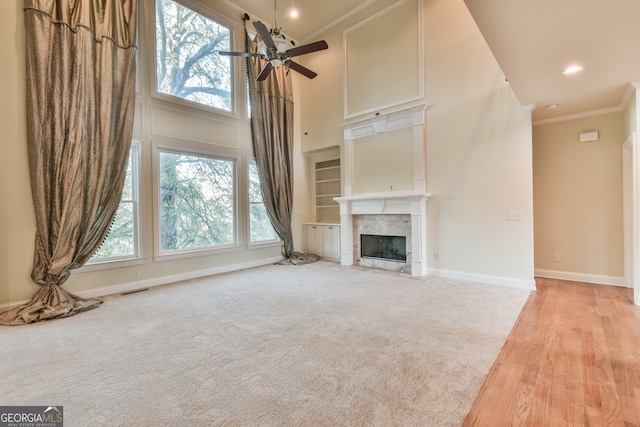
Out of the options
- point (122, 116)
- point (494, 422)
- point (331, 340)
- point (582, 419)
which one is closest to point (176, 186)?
point (122, 116)

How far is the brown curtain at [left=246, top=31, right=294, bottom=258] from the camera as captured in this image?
5.96 metres

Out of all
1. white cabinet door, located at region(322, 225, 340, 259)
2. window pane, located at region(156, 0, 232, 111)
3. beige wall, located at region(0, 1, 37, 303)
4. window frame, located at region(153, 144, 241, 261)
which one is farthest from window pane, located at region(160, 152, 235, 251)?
white cabinet door, located at region(322, 225, 340, 259)

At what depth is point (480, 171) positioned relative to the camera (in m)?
4.58

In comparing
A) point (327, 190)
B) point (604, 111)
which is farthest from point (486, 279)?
point (327, 190)

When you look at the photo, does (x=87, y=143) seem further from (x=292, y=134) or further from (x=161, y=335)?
(x=292, y=134)

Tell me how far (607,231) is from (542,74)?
9.35 feet

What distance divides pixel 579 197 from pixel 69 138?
7409 mm

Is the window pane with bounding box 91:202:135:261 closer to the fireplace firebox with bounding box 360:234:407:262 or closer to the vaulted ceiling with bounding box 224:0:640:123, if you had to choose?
the fireplace firebox with bounding box 360:234:407:262

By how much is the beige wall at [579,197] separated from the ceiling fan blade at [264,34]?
454 centimetres

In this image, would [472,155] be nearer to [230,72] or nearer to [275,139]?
[275,139]

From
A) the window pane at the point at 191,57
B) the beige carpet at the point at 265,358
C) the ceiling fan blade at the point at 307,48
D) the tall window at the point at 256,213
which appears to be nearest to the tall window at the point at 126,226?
the beige carpet at the point at 265,358

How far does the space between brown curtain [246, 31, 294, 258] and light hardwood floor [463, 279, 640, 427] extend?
182 inches

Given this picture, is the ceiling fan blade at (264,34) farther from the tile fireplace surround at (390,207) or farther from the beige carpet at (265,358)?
the beige carpet at (265,358)

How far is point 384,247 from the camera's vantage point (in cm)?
582
